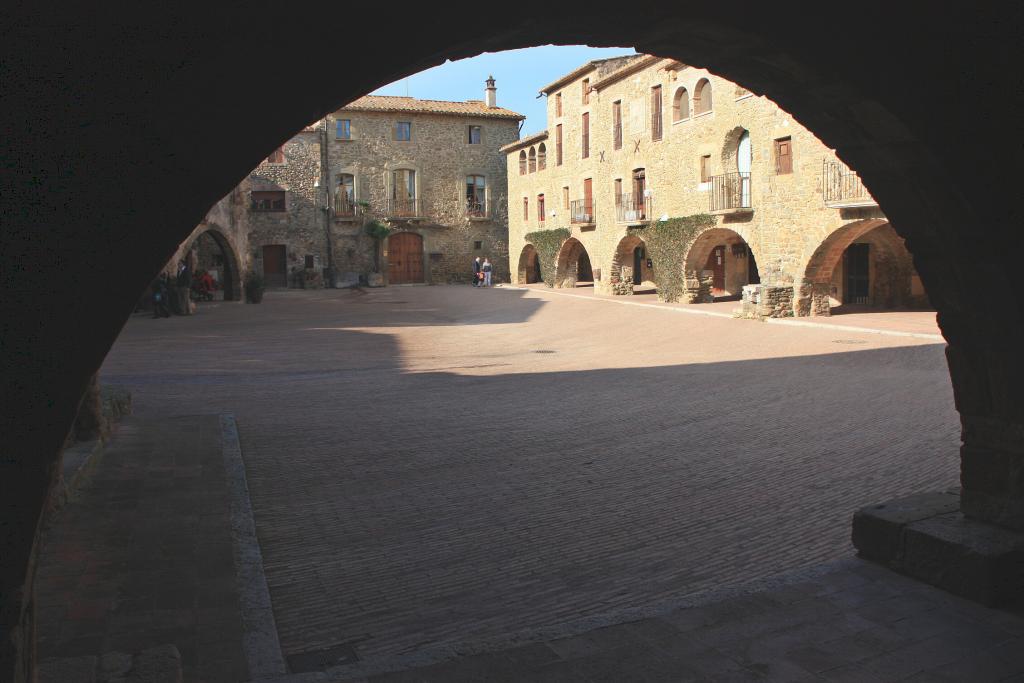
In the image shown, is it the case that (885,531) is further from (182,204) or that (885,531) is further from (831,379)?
(831,379)

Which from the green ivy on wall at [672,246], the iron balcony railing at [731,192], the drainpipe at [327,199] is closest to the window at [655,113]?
the green ivy on wall at [672,246]

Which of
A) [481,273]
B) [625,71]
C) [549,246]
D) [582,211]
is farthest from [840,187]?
→ [481,273]

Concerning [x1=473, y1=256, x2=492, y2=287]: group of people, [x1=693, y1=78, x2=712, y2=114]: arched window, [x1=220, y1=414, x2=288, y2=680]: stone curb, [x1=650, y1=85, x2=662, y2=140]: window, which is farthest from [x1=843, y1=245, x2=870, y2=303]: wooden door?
[x1=473, y1=256, x2=492, y2=287]: group of people

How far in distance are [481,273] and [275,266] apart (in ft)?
34.7

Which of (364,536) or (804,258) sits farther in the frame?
(804,258)

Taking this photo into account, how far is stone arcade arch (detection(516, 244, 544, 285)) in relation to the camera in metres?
42.1

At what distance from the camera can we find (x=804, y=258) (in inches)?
826

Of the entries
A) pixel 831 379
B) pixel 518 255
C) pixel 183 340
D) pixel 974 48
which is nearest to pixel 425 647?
pixel 974 48

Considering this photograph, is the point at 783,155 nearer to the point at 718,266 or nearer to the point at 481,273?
the point at 718,266

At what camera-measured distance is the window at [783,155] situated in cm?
2169

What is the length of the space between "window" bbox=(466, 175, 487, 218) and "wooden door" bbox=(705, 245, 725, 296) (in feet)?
61.4

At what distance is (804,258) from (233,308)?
689 inches

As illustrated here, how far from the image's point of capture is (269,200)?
41.2 meters

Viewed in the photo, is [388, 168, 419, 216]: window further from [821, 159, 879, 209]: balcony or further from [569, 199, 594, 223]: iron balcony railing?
[821, 159, 879, 209]: balcony
